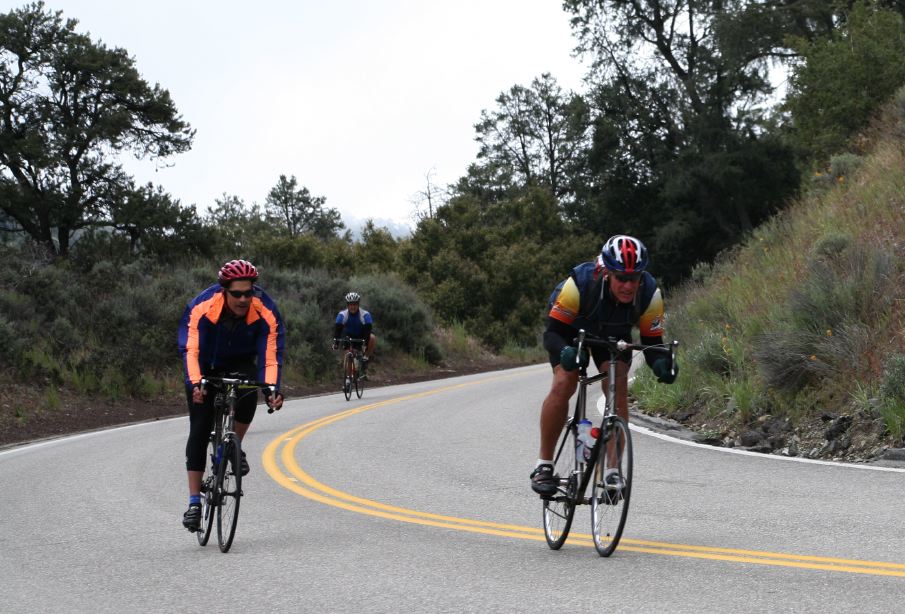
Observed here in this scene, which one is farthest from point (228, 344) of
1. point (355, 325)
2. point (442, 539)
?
point (355, 325)

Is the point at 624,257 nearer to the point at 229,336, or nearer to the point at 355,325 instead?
the point at 229,336

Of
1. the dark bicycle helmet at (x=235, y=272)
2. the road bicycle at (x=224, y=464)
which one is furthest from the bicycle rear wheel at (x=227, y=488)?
the dark bicycle helmet at (x=235, y=272)

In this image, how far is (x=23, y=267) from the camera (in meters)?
26.5

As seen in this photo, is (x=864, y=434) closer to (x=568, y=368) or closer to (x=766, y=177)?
(x=568, y=368)

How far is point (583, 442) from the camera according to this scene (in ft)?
22.9

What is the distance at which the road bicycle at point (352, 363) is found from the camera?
73.5 ft

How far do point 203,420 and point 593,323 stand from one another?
294 centimetres

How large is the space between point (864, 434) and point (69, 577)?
7.82m

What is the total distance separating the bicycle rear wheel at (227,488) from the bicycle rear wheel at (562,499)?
2.16 m

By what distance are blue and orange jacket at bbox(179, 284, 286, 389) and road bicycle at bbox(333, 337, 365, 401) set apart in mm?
14175

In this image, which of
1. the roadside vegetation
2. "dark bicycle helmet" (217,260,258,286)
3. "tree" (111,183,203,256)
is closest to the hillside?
the roadside vegetation

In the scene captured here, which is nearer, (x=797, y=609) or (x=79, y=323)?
(x=797, y=609)

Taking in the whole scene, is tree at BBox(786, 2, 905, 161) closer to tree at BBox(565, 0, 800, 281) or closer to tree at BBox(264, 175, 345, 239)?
tree at BBox(565, 0, 800, 281)

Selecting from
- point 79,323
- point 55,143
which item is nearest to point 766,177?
point 55,143
